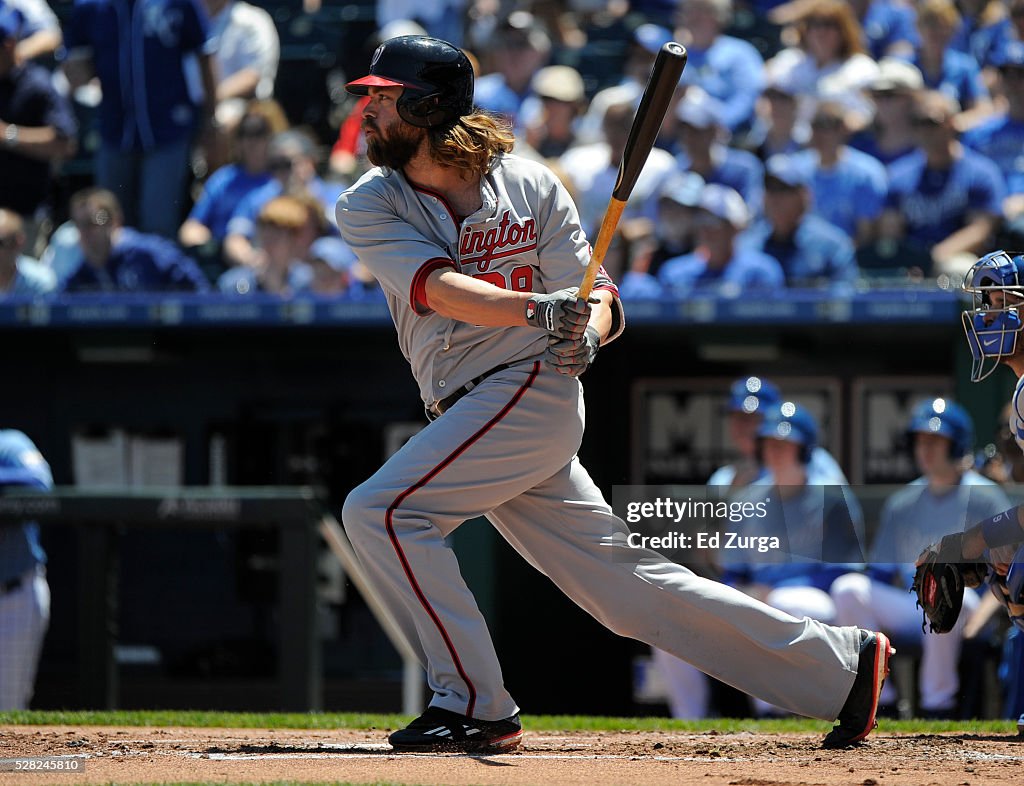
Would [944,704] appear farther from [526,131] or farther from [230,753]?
[526,131]

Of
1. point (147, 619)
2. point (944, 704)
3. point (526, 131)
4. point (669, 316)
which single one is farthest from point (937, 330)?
point (147, 619)

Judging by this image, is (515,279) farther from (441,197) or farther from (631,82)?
(631,82)

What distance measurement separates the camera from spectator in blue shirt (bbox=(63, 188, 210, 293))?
310 inches

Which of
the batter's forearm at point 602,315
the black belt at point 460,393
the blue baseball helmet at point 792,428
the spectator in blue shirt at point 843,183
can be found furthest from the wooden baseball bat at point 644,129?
the spectator in blue shirt at point 843,183

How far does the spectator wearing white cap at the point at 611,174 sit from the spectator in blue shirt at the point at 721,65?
0.63 metres

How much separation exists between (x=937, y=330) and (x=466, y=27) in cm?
388

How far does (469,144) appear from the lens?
11.6 feet

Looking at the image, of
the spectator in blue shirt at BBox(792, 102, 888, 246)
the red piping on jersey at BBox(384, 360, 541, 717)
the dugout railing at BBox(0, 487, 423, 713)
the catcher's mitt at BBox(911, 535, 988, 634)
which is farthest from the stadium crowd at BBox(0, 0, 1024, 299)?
the red piping on jersey at BBox(384, 360, 541, 717)

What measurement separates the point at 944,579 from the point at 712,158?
461cm

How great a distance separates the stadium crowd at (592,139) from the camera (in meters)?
7.52

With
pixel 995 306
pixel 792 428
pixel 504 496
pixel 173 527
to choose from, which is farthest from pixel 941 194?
pixel 504 496

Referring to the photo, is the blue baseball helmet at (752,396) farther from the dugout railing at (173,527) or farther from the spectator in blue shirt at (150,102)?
the spectator in blue shirt at (150,102)

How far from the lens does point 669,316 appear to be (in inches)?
276

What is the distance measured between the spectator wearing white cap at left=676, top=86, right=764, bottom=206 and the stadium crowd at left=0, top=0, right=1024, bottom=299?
0.02m
